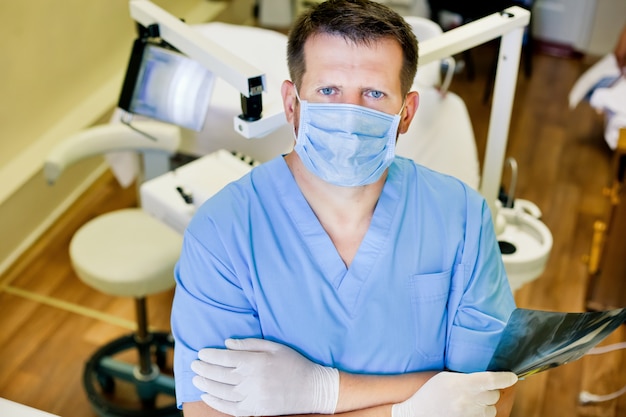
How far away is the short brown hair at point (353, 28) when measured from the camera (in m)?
1.32

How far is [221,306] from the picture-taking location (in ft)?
4.45

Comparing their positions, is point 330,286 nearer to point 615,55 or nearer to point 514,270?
point 514,270

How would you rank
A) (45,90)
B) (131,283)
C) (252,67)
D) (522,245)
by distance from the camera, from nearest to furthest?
1. (252,67)
2. (522,245)
3. (131,283)
4. (45,90)

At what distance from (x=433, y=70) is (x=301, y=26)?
3.69 ft

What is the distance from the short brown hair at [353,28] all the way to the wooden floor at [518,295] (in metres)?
1.50

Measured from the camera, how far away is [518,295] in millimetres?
2965

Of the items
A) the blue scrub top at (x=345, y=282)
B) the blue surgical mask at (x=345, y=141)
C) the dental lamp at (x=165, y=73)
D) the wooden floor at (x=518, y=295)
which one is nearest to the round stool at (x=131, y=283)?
the wooden floor at (x=518, y=295)

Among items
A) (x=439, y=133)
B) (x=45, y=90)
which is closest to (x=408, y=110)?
(x=439, y=133)

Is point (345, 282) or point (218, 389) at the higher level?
point (345, 282)

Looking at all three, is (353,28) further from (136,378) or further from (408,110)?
(136,378)

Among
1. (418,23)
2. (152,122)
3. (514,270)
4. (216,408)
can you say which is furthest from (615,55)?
(216,408)

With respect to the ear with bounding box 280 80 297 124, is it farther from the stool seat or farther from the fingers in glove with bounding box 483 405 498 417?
the stool seat

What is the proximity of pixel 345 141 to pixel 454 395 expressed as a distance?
45 cm

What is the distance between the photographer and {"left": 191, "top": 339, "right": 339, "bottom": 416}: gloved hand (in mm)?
1332
